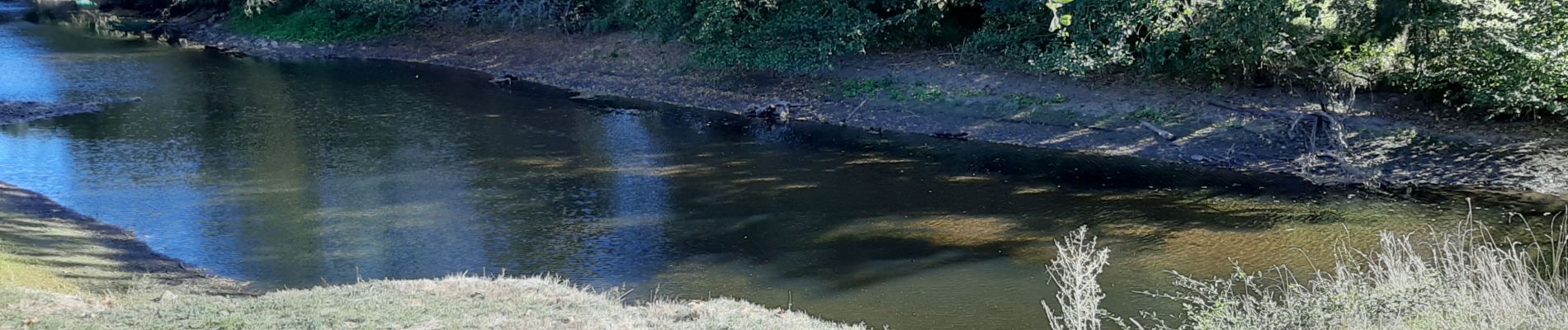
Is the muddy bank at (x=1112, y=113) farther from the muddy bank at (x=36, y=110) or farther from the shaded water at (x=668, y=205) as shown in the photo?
the muddy bank at (x=36, y=110)

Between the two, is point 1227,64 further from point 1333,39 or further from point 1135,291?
point 1135,291

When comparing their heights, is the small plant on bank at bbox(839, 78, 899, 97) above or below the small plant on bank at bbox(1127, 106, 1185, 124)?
below

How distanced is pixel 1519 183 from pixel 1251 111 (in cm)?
465

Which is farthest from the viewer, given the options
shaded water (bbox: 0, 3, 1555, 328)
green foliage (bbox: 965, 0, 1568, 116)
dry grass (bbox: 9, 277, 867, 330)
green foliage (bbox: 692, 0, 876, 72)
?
green foliage (bbox: 692, 0, 876, 72)

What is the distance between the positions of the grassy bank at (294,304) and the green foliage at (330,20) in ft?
78.6

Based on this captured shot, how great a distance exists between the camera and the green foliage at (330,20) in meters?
36.9

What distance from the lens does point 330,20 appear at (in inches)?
1583

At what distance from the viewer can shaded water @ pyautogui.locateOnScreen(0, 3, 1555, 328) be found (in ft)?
43.0

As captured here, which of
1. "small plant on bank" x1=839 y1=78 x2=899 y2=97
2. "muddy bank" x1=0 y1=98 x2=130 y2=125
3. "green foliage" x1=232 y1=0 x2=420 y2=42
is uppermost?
"small plant on bank" x1=839 y1=78 x2=899 y2=97

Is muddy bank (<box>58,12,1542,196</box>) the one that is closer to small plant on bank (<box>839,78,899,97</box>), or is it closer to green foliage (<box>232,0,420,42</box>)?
small plant on bank (<box>839,78,899,97</box>)

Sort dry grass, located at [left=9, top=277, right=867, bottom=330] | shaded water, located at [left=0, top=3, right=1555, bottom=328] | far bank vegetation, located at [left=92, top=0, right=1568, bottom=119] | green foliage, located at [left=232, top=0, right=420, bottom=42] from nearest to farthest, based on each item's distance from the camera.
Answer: dry grass, located at [left=9, top=277, right=867, bottom=330]
shaded water, located at [left=0, top=3, right=1555, bottom=328]
far bank vegetation, located at [left=92, top=0, right=1568, bottom=119]
green foliage, located at [left=232, top=0, right=420, bottom=42]

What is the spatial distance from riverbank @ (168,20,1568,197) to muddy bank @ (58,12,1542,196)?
31 millimetres

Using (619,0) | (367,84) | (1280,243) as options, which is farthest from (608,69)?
(1280,243)

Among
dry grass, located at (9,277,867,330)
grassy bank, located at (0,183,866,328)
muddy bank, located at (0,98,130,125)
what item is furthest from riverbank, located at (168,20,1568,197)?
dry grass, located at (9,277,867,330)
